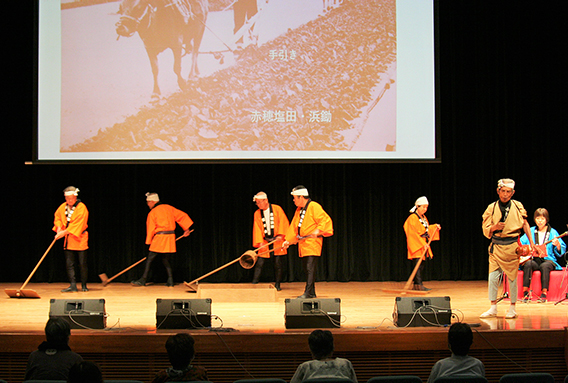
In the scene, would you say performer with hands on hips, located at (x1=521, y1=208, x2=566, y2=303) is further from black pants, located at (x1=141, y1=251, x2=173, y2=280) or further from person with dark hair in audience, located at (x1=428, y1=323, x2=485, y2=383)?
black pants, located at (x1=141, y1=251, x2=173, y2=280)

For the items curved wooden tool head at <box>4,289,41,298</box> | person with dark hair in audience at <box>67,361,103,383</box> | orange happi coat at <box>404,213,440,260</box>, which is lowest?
curved wooden tool head at <box>4,289,41,298</box>

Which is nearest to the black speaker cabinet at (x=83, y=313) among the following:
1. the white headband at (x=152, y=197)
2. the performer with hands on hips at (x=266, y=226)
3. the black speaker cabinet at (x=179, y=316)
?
the black speaker cabinet at (x=179, y=316)

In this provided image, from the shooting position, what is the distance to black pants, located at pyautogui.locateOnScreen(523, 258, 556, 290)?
608cm

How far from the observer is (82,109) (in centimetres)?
646

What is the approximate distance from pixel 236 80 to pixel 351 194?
2.59 meters

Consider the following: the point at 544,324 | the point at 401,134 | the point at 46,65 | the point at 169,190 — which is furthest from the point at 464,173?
the point at 46,65

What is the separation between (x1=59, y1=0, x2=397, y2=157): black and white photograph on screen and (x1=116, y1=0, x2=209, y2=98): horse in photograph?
1cm

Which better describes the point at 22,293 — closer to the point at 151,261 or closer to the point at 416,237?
the point at 151,261

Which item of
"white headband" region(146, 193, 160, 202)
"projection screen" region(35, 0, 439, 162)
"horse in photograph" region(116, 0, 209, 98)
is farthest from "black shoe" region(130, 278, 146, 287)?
"horse in photograph" region(116, 0, 209, 98)

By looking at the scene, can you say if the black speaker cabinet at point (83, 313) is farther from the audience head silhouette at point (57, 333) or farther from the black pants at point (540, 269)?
the black pants at point (540, 269)

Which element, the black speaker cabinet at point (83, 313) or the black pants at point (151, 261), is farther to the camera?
the black pants at point (151, 261)

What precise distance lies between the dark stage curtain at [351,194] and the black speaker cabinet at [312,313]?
3.74 meters

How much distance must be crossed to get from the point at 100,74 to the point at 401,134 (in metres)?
3.59

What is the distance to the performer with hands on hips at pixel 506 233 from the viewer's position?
488cm
